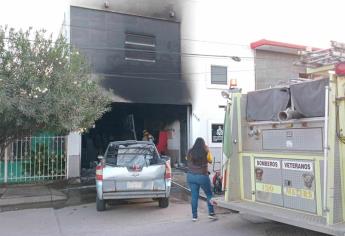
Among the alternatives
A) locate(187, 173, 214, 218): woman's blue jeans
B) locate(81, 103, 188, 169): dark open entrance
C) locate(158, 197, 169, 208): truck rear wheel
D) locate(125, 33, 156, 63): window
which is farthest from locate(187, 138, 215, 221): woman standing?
locate(81, 103, 188, 169): dark open entrance

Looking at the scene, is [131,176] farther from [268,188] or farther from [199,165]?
[268,188]

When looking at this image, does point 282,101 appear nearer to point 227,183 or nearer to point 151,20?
point 227,183

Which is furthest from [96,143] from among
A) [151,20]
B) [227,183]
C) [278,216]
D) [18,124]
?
[278,216]

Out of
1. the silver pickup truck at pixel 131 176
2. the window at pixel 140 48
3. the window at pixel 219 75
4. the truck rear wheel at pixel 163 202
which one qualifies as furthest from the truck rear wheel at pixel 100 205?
the window at pixel 219 75

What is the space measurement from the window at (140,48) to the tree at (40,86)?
4121 millimetres

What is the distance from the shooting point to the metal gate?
13297mm

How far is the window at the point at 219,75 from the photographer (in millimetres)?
16438

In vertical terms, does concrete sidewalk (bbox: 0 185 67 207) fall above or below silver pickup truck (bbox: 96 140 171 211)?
below

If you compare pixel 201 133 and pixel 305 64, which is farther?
pixel 201 133

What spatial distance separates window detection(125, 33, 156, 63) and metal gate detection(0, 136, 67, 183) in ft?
14.2

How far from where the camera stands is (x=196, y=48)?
16.2 m

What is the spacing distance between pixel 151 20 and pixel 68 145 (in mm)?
6085

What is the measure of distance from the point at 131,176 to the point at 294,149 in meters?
3.84

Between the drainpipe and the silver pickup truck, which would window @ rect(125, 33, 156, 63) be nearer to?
the silver pickup truck
